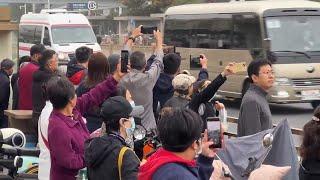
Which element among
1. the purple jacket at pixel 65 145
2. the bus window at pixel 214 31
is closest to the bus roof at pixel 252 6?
the bus window at pixel 214 31

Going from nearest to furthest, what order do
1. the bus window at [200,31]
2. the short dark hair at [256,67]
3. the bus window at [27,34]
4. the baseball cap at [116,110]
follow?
the baseball cap at [116,110]
the short dark hair at [256,67]
the bus window at [200,31]
the bus window at [27,34]

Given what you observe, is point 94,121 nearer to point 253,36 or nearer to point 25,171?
point 25,171

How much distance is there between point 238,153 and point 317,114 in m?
1.04

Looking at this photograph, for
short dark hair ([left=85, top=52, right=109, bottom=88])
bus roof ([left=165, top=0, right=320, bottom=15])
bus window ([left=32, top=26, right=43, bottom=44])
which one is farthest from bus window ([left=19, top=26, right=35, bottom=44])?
short dark hair ([left=85, top=52, right=109, bottom=88])

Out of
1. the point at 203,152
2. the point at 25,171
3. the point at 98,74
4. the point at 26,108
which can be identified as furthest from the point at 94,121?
the point at 203,152

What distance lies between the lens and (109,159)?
13.4ft

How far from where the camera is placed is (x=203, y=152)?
3730 mm

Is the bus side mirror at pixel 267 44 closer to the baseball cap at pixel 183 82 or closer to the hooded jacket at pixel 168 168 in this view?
the baseball cap at pixel 183 82

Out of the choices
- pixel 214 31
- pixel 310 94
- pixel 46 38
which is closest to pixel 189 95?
pixel 310 94

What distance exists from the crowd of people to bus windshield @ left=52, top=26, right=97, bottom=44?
16.7 meters

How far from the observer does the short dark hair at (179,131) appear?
131 inches

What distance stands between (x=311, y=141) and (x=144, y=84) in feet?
8.63

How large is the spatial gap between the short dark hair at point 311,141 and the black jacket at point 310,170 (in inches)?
1.5

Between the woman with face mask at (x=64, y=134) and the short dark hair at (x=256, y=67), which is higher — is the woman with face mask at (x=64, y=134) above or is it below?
below
